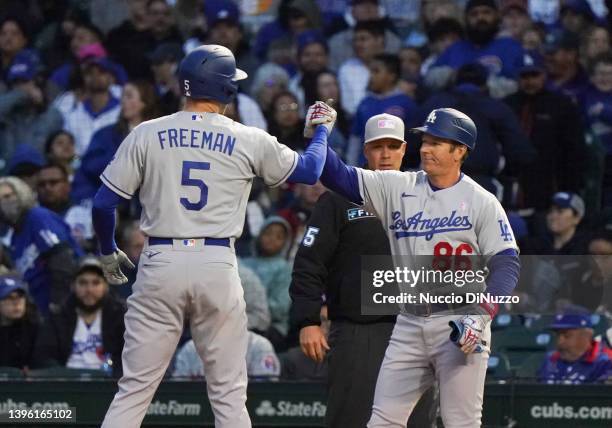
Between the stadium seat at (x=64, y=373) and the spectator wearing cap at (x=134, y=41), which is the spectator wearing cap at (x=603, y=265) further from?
the spectator wearing cap at (x=134, y=41)

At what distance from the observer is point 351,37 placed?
40.2 feet

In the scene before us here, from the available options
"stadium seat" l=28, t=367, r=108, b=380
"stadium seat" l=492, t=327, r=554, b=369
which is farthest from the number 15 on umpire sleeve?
"stadium seat" l=492, t=327, r=554, b=369

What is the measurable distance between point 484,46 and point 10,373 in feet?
16.4

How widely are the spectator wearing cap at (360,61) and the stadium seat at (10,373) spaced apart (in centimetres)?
435

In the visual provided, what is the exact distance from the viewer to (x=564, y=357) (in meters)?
8.15

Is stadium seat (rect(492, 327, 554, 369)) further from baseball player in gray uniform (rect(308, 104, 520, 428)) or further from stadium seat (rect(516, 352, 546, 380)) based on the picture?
baseball player in gray uniform (rect(308, 104, 520, 428))

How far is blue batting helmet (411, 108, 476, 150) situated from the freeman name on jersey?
0.90 m

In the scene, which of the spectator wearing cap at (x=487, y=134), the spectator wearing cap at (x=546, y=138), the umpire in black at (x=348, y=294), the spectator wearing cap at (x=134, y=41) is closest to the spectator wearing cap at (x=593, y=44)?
the spectator wearing cap at (x=546, y=138)

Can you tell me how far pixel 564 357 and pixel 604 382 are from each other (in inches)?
18.7

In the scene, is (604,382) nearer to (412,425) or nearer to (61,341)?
(412,425)

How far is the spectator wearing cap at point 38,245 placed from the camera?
9.64 metres

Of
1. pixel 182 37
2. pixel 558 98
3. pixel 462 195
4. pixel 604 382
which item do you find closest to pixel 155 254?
pixel 462 195

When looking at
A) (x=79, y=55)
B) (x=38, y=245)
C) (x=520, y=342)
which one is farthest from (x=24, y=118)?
(x=520, y=342)

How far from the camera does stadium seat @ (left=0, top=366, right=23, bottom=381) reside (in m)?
8.18
